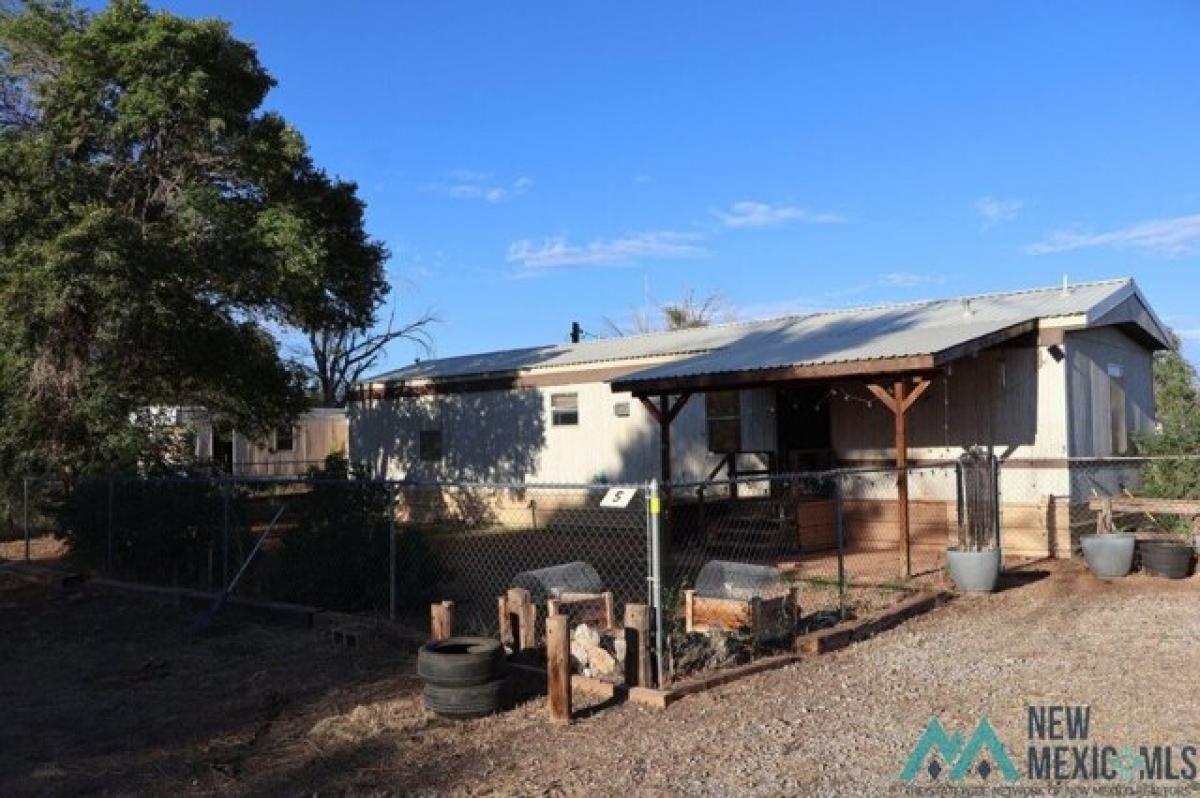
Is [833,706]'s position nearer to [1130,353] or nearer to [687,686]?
[687,686]

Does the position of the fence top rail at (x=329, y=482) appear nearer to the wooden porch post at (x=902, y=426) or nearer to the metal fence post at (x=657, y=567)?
the metal fence post at (x=657, y=567)

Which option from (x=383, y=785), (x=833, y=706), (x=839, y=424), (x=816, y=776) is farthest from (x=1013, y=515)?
(x=383, y=785)

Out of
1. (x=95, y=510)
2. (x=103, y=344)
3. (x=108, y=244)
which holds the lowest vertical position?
(x=95, y=510)

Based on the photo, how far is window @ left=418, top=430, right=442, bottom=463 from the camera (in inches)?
829

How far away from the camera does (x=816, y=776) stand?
16.7 feet

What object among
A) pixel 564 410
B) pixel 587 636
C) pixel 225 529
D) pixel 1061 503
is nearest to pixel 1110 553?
pixel 1061 503

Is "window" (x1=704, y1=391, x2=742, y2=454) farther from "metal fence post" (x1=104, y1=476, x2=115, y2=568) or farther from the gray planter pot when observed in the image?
"metal fence post" (x1=104, y1=476, x2=115, y2=568)

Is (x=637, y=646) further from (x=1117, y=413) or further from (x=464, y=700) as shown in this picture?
(x=1117, y=413)

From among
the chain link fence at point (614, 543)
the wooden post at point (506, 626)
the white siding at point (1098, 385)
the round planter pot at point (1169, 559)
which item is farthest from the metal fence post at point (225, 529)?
the white siding at point (1098, 385)

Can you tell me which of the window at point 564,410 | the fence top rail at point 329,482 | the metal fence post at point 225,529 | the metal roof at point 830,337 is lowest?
the metal fence post at point 225,529

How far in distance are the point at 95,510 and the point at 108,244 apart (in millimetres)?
3852

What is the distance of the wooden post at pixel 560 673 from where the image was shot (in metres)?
6.06

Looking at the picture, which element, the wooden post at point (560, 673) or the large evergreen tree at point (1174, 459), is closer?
the wooden post at point (560, 673)

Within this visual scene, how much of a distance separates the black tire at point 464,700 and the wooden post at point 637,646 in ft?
2.92
